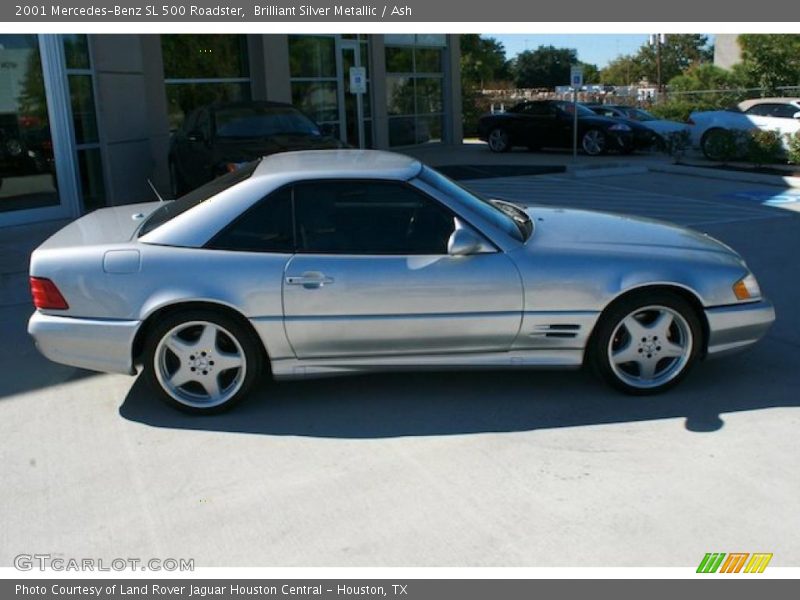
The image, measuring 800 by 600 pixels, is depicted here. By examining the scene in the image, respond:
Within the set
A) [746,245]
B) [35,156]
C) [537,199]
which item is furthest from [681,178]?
[35,156]

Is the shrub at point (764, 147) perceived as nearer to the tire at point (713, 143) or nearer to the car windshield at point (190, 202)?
the tire at point (713, 143)

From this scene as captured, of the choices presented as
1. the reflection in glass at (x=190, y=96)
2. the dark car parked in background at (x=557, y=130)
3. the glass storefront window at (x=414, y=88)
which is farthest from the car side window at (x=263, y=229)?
the glass storefront window at (x=414, y=88)

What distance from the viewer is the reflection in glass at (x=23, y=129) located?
10.4m

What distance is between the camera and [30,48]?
34.9 ft

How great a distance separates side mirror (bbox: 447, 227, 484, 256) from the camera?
468cm

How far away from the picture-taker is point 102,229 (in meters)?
5.29

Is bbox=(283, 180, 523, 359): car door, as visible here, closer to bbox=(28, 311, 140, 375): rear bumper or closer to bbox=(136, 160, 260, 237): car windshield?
bbox=(136, 160, 260, 237): car windshield

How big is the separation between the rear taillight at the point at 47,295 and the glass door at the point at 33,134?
6562 millimetres

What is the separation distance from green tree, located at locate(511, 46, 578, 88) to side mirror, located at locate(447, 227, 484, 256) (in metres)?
Answer: 65.2

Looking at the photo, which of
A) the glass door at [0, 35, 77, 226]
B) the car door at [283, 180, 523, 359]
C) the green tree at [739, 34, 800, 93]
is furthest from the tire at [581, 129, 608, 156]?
the car door at [283, 180, 523, 359]

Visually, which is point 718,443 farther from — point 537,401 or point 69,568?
point 69,568

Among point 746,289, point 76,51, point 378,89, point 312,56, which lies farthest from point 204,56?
point 746,289

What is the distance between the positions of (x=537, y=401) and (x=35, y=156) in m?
8.53

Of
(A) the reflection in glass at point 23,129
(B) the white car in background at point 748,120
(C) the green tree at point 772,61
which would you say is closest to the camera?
(A) the reflection in glass at point 23,129
